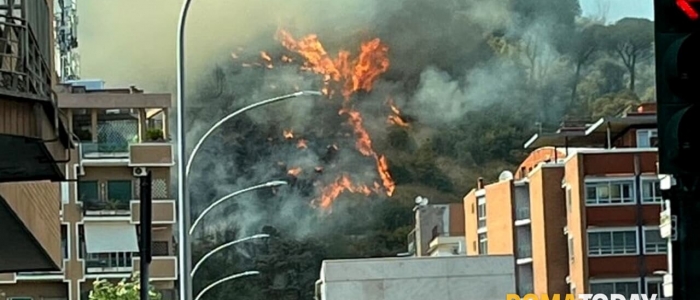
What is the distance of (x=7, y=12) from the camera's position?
285 inches

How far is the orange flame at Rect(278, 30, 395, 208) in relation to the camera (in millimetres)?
62750

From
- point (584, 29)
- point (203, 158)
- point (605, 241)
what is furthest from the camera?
point (584, 29)

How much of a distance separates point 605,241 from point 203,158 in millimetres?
15895

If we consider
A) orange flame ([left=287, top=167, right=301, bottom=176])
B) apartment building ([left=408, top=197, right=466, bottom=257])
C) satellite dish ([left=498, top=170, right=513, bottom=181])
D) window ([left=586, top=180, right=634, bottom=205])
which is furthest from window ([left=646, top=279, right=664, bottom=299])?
orange flame ([left=287, top=167, right=301, bottom=176])

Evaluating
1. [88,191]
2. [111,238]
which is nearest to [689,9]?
[111,238]

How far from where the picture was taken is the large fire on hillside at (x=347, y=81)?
206 feet

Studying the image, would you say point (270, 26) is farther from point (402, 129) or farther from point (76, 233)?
point (76, 233)

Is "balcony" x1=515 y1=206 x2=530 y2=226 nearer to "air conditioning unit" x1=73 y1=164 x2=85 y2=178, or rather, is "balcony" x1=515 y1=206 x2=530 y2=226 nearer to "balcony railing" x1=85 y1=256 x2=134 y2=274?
"balcony railing" x1=85 y1=256 x2=134 y2=274

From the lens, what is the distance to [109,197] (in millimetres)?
49844

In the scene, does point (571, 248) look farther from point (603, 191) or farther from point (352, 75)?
point (352, 75)

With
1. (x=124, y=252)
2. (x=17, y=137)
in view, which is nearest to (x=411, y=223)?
(x=124, y=252)

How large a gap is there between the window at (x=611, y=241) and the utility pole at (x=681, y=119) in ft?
170

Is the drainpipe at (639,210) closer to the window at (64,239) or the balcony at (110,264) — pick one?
the balcony at (110,264)

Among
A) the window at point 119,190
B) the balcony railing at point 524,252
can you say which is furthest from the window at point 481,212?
the window at point 119,190
